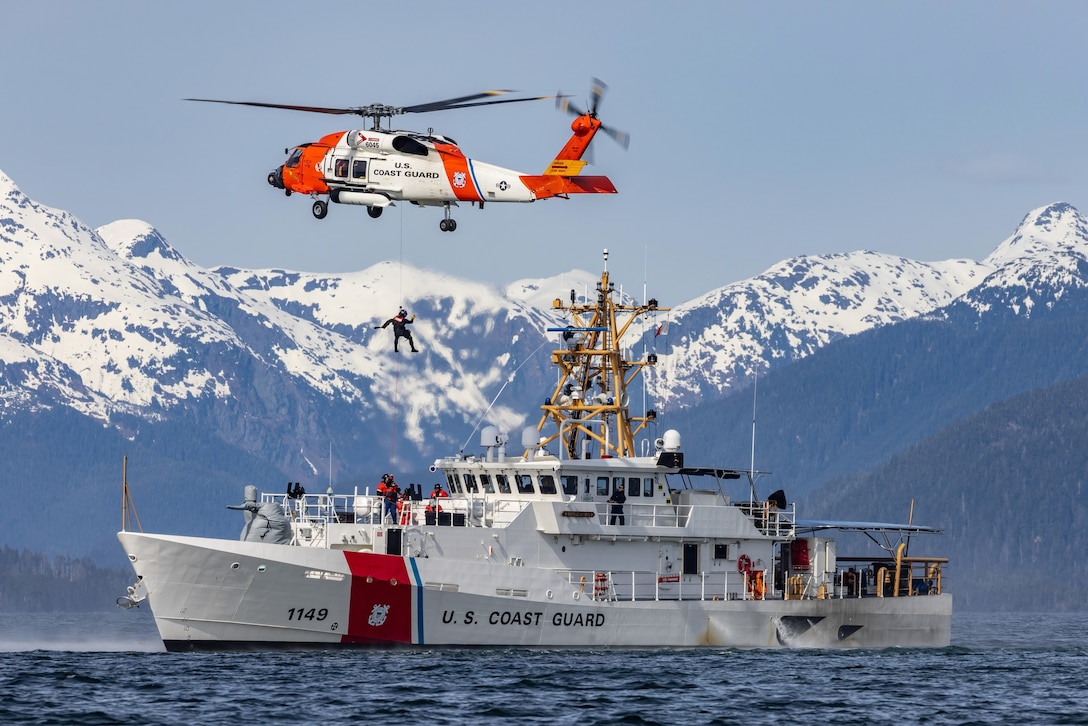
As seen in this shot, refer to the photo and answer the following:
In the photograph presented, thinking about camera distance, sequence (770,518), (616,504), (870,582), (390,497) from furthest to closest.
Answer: (870,582), (770,518), (616,504), (390,497)

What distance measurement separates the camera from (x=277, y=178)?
2050 inches

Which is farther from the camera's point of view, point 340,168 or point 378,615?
point 340,168

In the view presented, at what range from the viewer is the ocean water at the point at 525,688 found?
1499 inches

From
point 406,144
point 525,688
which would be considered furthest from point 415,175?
point 525,688

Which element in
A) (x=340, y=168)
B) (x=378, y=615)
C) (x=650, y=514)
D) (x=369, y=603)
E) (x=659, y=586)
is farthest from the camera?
(x=650, y=514)

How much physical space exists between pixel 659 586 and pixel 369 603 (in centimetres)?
893

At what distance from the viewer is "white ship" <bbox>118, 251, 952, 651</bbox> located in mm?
45812

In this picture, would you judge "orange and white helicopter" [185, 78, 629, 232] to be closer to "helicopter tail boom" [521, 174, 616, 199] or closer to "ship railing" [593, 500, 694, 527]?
"helicopter tail boom" [521, 174, 616, 199]

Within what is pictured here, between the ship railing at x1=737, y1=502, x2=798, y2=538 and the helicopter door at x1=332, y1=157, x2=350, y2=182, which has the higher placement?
the helicopter door at x1=332, y1=157, x2=350, y2=182

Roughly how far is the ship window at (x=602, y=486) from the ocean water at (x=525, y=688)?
4.45 m

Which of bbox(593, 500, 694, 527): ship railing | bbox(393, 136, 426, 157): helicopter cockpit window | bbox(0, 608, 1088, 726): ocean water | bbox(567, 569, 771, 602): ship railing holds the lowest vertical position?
bbox(0, 608, 1088, 726): ocean water

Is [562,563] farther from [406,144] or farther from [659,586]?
[406,144]

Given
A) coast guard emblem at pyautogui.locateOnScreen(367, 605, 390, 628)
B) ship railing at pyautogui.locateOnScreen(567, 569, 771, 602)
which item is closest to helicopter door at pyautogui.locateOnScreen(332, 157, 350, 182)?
coast guard emblem at pyautogui.locateOnScreen(367, 605, 390, 628)

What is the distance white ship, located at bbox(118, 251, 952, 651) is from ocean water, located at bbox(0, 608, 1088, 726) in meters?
0.79
